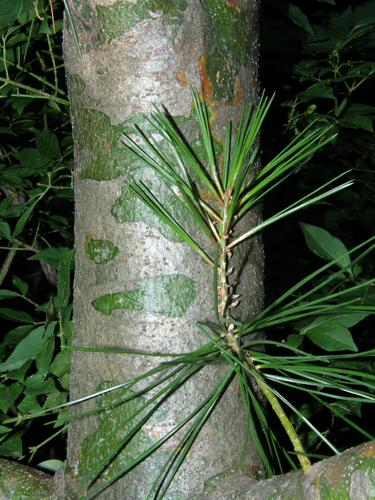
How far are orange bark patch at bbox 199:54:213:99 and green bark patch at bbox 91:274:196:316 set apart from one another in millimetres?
138

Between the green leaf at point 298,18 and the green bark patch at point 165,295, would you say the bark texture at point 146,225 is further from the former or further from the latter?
the green leaf at point 298,18

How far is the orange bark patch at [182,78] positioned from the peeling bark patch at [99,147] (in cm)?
6

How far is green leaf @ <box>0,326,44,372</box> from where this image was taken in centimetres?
80

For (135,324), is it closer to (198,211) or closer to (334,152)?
(198,211)

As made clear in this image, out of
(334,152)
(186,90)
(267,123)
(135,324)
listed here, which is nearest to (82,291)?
(135,324)

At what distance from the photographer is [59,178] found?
1.09m

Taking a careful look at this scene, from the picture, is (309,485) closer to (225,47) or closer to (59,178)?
(225,47)

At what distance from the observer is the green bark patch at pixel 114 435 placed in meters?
0.50

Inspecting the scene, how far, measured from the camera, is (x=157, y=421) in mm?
499

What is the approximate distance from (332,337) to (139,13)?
1.17 ft

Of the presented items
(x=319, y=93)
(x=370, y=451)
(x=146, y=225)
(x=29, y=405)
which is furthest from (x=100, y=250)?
(x=319, y=93)

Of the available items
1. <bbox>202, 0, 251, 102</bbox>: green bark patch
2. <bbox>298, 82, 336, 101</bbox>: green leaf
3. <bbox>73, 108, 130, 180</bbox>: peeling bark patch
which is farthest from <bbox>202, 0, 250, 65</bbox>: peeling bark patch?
<bbox>298, 82, 336, 101</bbox>: green leaf

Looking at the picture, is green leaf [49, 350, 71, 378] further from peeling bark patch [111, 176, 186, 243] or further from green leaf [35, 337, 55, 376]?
peeling bark patch [111, 176, 186, 243]

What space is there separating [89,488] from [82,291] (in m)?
0.15
